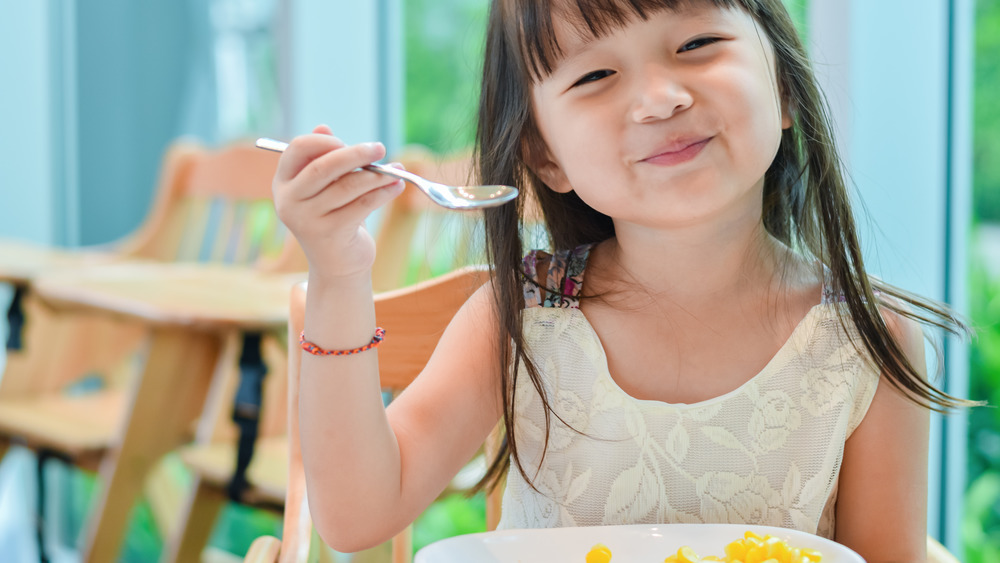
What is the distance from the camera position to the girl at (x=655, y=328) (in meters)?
0.59

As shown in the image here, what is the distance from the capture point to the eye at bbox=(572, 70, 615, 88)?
2.02 ft

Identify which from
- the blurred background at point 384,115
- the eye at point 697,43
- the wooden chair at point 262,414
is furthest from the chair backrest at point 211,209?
the eye at point 697,43

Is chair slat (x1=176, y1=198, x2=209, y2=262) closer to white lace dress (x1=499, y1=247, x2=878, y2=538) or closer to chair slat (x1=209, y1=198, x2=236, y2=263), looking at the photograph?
chair slat (x1=209, y1=198, x2=236, y2=263)

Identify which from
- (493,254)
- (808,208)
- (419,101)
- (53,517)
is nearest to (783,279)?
(808,208)

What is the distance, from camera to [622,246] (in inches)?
29.2

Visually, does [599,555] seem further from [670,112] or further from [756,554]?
[670,112]

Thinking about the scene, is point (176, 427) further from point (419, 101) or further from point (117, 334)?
point (419, 101)

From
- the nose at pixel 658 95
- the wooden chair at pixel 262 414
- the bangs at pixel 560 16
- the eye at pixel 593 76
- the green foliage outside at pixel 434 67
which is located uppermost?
the green foliage outside at pixel 434 67

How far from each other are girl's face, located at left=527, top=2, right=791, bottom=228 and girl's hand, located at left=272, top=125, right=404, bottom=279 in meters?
0.17

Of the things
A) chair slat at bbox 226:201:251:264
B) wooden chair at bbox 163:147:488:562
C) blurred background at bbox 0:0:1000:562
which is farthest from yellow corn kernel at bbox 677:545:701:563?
chair slat at bbox 226:201:251:264

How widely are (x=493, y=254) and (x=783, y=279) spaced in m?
0.22

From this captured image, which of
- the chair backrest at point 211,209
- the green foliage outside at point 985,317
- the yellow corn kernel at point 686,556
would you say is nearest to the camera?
the yellow corn kernel at point 686,556

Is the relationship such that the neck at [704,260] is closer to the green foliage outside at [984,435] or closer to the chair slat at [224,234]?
the green foliage outside at [984,435]

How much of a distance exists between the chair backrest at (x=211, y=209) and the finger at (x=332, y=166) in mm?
1757
